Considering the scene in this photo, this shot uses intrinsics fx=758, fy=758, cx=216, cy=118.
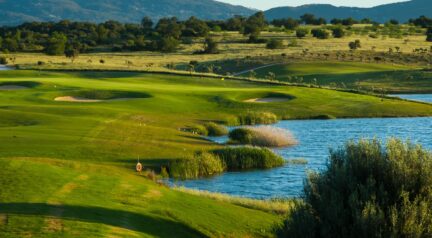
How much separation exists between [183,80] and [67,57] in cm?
4490

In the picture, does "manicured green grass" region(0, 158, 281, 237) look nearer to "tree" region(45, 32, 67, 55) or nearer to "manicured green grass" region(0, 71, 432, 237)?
"manicured green grass" region(0, 71, 432, 237)

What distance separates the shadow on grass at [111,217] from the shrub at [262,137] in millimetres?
25241

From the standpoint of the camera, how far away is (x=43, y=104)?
60.2m

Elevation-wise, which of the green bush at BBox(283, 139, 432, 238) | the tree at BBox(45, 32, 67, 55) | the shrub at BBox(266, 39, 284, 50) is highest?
the green bush at BBox(283, 139, 432, 238)

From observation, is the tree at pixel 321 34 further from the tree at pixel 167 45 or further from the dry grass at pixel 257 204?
the dry grass at pixel 257 204

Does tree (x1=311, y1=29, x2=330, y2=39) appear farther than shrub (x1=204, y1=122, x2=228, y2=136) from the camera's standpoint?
Yes

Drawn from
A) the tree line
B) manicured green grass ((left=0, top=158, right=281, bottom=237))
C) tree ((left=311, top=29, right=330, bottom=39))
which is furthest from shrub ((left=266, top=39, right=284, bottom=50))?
manicured green grass ((left=0, top=158, right=281, bottom=237))

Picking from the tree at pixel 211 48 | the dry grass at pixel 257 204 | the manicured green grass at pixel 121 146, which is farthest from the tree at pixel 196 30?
the dry grass at pixel 257 204

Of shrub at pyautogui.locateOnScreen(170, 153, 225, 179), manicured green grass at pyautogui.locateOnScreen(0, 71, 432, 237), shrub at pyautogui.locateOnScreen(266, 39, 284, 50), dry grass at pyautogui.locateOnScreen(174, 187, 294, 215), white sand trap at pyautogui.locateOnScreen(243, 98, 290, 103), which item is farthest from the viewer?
shrub at pyautogui.locateOnScreen(266, 39, 284, 50)

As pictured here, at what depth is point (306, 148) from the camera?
4606 cm

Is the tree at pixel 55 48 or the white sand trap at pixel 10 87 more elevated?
the white sand trap at pixel 10 87

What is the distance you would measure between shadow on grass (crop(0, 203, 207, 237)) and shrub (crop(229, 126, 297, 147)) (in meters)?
25.2

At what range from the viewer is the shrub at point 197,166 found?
1375 inches

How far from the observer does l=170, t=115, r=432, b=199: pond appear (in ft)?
108
